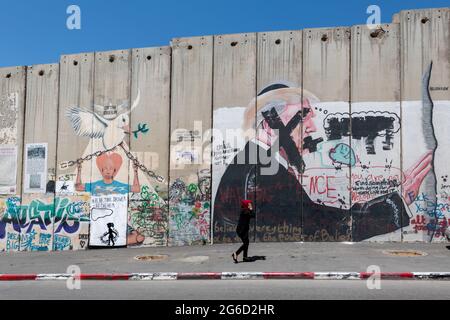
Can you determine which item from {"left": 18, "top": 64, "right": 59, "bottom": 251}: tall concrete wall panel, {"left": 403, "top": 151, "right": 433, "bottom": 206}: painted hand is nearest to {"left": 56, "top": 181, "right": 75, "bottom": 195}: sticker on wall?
{"left": 18, "top": 64, "right": 59, "bottom": 251}: tall concrete wall panel

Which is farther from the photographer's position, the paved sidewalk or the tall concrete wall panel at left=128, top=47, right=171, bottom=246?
the tall concrete wall panel at left=128, top=47, right=171, bottom=246

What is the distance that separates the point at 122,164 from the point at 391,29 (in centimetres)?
933

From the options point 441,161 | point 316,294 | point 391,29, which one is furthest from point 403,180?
point 316,294

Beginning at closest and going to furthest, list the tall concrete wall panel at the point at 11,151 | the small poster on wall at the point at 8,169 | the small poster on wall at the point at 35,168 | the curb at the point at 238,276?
1. the curb at the point at 238,276
2. the small poster on wall at the point at 35,168
3. the tall concrete wall panel at the point at 11,151
4. the small poster on wall at the point at 8,169

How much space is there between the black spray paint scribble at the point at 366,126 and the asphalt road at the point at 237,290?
5.57m

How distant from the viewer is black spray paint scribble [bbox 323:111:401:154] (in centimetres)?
1390

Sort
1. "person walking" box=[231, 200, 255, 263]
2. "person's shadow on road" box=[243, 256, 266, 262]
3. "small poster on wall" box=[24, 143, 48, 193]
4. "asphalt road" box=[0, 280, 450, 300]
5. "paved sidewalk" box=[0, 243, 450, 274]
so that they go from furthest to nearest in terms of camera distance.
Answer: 1. "small poster on wall" box=[24, 143, 48, 193]
2. "person's shadow on road" box=[243, 256, 266, 262]
3. "person walking" box=[231, 200, 255, 263]
4. "paved sidewalk" box=[0, 243, 450, 274]
5. "asphalt road" box=[0, 280, 450, 300]

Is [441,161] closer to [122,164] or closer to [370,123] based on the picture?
[370,123]

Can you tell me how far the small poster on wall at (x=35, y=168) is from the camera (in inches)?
647

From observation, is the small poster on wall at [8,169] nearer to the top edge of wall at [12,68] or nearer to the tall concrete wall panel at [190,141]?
the top edge of wall at [12,68]

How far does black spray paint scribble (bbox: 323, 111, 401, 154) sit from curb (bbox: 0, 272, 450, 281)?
5157 mm

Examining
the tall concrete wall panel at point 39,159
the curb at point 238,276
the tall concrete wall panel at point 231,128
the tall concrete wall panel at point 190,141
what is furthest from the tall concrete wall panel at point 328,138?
the tall concrete wall panel at point 39,159

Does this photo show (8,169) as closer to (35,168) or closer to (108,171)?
(35,168)

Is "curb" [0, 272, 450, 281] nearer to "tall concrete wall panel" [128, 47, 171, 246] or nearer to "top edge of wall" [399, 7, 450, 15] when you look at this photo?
"tall concrete wall panel" [128, 47, 171, 246]
